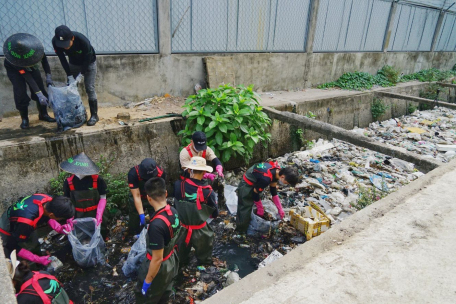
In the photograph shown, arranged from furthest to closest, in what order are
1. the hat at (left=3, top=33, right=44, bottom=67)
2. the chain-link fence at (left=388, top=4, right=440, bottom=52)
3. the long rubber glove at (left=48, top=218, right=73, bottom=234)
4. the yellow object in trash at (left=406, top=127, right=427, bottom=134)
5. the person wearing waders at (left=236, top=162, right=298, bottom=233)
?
the chain-link fence at (left=388, top=4, right=440, bottom=52) → the yellow object in trash at (left=406, top=127, right=427, bottom=134) → the hat at (left=3, top=33, right=44, bottom=67) → the person wearing waders at (left=236, top=162, right=298, bottom=233) → the long rubber glove at (left=48, top=218, right=73, bottom=234)

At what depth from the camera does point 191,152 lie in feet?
12.6

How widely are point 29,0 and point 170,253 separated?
453 cm

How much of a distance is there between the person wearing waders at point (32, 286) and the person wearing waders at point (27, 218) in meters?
0.59

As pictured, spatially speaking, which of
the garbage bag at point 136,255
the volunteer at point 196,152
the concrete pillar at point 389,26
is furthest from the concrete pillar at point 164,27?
the concrete pillar at point 389,26

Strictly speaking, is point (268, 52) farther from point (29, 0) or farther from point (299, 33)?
point (29, 0)

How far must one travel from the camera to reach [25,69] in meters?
3.92

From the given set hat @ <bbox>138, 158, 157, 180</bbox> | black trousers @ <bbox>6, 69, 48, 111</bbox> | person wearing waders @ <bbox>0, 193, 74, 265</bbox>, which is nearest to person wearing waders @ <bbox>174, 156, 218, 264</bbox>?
hat @ <bbox>138, 158, 157, 180</bbox>

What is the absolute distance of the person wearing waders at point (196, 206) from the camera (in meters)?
3.07

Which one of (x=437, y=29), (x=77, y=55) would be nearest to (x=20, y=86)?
(x=77, y=55)

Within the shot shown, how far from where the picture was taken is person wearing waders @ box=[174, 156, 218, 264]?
3068 mm

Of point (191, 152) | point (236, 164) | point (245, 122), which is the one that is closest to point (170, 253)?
point (191, 152)

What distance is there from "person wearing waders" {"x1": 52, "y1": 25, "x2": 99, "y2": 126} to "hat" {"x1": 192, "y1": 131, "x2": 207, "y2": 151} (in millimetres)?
1814

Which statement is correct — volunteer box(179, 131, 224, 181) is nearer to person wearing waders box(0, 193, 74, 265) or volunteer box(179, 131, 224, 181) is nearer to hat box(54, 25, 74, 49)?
person wearing waders box(0, 193, 74, 265)

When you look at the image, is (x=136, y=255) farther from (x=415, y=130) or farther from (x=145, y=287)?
(x=415, y=130)
